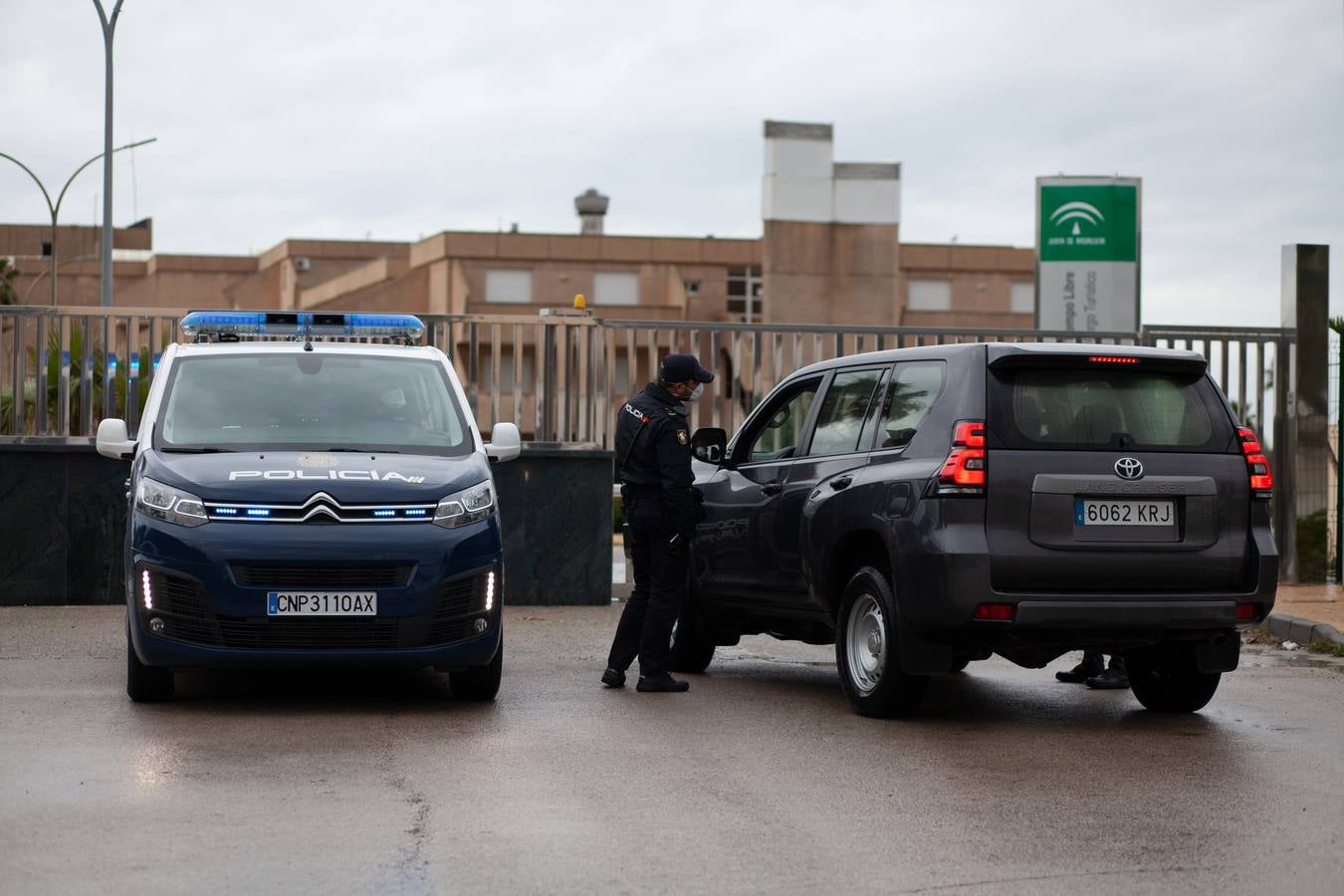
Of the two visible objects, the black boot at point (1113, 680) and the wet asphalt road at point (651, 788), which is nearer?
the wet asphalt road at point (651, 788)

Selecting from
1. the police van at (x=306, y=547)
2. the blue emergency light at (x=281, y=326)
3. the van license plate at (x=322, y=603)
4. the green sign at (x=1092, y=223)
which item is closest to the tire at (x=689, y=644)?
the police van at (x=306, y=547)

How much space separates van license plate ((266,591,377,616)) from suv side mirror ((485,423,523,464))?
1.54 m

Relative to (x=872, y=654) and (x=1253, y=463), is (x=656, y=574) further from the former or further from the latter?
(x=1253, y=463)

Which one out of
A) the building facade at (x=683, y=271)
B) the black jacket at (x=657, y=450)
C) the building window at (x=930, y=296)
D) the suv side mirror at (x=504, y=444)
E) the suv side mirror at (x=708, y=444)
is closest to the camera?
the black jacket at (x=657, y=450)

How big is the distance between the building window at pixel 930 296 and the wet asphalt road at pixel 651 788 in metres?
72.5

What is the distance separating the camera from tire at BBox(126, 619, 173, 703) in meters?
9.11

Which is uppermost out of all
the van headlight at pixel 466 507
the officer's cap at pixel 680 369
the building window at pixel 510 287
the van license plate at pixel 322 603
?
the building window at pixel 510 287

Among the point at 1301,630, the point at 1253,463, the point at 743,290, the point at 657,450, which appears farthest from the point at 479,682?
the point at 743,290

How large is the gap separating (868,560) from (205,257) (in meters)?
89.1

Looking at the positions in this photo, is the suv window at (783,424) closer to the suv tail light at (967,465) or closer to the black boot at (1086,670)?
the suv tail light at (967,465)

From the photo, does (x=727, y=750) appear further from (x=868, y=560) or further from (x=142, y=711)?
(x=142, y=711)

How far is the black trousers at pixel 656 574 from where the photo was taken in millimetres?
10109

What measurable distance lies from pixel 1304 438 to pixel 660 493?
27.9 ft

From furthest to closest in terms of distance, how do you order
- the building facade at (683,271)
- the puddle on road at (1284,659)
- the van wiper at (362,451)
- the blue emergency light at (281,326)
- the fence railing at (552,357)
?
the building facade at (683,271) → the fence railing at (552,357) → the puddle on road at (1284,659) → the blue emergency light at (281,326) → the van wiper at (362,451)
